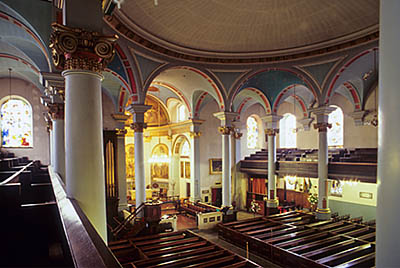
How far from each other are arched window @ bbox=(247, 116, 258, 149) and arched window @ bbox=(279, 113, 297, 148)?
2.31 meters

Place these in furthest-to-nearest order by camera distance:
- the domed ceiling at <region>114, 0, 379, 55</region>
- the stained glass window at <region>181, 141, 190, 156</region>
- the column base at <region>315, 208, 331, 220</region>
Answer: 1. the stained glass window at <region>181, 141, 190, 156</region>
2. the column base at <region>315, 208, 331, 220</region>
3. the domed ceiling at <region>114, 0, 379, 55</region>

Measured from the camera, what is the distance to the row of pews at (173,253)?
22.2ft

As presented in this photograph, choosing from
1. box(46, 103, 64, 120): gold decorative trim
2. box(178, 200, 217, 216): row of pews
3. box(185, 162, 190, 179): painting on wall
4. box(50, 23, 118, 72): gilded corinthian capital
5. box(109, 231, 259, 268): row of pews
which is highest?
box(50, 23, 118, 72): gilded corinthian capital

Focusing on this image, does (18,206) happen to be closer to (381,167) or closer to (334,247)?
(381,167)

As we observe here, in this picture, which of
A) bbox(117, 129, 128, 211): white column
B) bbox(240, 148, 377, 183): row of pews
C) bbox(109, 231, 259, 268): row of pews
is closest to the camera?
bbox(109, 231, 259, 268): row of pews

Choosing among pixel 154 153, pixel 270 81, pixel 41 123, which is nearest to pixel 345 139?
pixel 270 81

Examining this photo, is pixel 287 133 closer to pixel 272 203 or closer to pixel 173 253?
pixel 272 203

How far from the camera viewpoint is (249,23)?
880cm

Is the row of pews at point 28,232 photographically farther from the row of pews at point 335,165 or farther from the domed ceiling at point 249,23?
the row of pews at point 335,165

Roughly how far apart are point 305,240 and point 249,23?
8149mm

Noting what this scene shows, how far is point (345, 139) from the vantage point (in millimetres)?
16781

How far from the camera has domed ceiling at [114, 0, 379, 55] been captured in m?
7.58

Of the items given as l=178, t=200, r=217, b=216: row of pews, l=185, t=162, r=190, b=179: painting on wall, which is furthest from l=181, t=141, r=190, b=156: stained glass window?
l=178, t=200, r=217, b=216: row of pews

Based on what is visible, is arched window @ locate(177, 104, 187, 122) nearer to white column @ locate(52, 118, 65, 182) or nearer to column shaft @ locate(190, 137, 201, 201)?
column shaft @ locate(190, 137, 201, 201)
